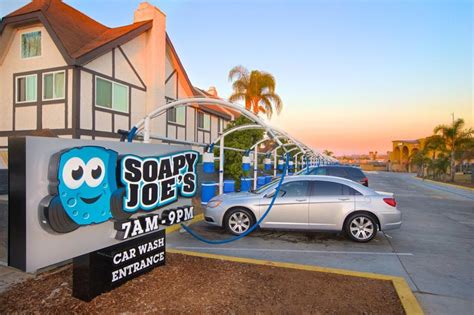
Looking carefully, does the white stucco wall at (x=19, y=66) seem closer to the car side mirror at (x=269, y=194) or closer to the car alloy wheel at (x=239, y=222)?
the car alloy wheel at (x=239, y=222)

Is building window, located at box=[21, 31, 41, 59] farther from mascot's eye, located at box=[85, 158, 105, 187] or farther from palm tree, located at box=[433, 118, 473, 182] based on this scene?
palm tree, located at box=[433, 118, 473, 182]

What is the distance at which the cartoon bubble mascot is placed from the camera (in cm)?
332

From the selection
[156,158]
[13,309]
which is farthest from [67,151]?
[13,309]

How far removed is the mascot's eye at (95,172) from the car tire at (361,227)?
5782 millimetres

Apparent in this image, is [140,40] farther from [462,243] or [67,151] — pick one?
[462,243]

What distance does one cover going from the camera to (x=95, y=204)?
3773 millimetres

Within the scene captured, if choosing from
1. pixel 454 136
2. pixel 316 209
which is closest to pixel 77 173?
pixel 316 209

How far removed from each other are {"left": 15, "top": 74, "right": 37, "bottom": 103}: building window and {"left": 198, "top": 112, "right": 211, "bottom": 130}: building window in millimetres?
10780

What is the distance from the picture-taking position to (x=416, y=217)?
10.9m

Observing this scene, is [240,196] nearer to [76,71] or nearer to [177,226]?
[177,226]

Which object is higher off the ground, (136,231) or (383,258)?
(136,231)

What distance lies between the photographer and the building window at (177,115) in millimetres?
Result: 18594

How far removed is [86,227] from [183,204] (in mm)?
1811

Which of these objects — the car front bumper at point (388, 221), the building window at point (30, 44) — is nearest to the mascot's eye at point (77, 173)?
the car front bumper at point (388, 221)
